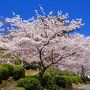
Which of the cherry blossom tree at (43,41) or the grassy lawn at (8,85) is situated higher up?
the cherry blossom tree at (43,41)

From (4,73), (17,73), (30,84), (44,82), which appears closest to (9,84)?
(4,73)

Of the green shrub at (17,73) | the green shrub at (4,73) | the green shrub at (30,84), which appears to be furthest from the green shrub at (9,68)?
the green shrub at (30,84)

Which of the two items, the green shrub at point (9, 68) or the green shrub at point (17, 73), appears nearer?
the green shrub at point (9, 68)

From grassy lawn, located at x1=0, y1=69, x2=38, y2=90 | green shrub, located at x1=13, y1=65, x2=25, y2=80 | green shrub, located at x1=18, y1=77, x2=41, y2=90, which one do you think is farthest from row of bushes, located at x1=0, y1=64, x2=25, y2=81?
green shrub, located at x1=18, y1=77, x2=41, y2=90

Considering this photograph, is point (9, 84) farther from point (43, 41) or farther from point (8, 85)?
point (43, 41)

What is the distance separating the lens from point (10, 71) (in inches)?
1041

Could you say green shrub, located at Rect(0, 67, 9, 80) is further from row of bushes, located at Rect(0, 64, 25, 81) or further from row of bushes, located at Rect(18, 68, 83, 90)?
row of bushes, located at Rect(18, 68, 83, 90)

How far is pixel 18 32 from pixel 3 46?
1539 mm

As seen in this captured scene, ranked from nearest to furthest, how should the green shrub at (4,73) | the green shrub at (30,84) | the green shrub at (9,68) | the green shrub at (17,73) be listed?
1. the green shrub at (30,84)
2. the green shrub at (4,73)
3. the green shrub at (9,68)
4. the green shrub at (17,73)

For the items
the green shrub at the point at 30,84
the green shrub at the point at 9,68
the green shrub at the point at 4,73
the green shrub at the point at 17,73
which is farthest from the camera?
the green shrub at the point at 17,73

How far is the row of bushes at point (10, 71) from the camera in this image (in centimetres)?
2492

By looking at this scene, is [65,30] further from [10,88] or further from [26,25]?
[10,88]

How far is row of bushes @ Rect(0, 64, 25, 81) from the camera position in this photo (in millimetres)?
24919

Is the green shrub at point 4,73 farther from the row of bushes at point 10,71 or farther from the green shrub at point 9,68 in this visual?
the green shrub at point 9,68
